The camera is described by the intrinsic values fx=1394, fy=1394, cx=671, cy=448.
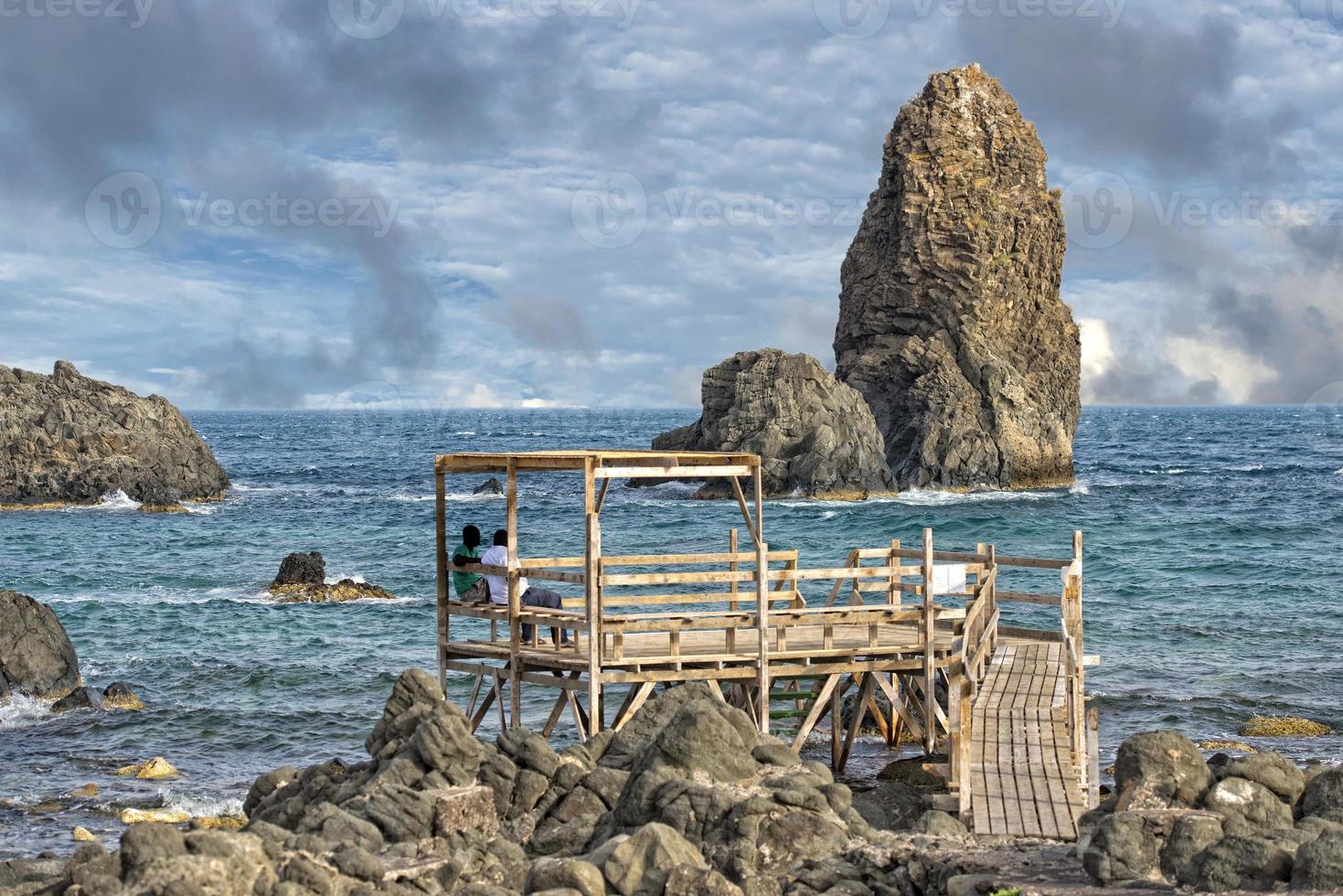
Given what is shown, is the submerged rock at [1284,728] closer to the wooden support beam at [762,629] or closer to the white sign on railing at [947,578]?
the white sign on railing at [947,578]

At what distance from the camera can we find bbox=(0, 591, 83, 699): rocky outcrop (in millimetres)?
26438

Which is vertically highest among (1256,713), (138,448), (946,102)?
(946,102)

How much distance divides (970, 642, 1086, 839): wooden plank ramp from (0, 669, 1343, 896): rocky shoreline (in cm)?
50

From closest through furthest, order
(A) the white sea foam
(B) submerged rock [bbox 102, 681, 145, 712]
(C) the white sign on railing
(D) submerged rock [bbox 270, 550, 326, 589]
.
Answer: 1. (A) the white sea foam
2. (C) the white sign on railing
3. (B) submerged rock [bbox 102, 681, 145, 712]
4. (D) submerged rock [bbox 270, 550, 326, 589]

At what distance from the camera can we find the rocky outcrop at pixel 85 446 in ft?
225

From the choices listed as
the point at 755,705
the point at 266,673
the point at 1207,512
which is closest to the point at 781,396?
the point at 1207,512

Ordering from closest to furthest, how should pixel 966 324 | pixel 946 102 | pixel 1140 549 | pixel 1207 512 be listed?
pixel 1140 549
pixel 1207 512
pixel 966 324
pixel 946 102

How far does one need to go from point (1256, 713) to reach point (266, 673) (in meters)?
19.1

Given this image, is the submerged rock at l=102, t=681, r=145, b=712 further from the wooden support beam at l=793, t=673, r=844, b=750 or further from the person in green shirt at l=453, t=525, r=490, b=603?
the wooden support beam at l=793, t=673, r=844, b=750

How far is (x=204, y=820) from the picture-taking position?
17.4 meters

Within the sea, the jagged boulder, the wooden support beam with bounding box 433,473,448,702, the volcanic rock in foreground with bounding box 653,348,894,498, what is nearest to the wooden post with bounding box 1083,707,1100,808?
the jagged boulder

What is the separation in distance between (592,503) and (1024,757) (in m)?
5.94

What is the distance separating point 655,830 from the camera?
11672 millimetres

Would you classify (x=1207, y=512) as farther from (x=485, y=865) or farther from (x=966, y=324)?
(x=485, y=865)
